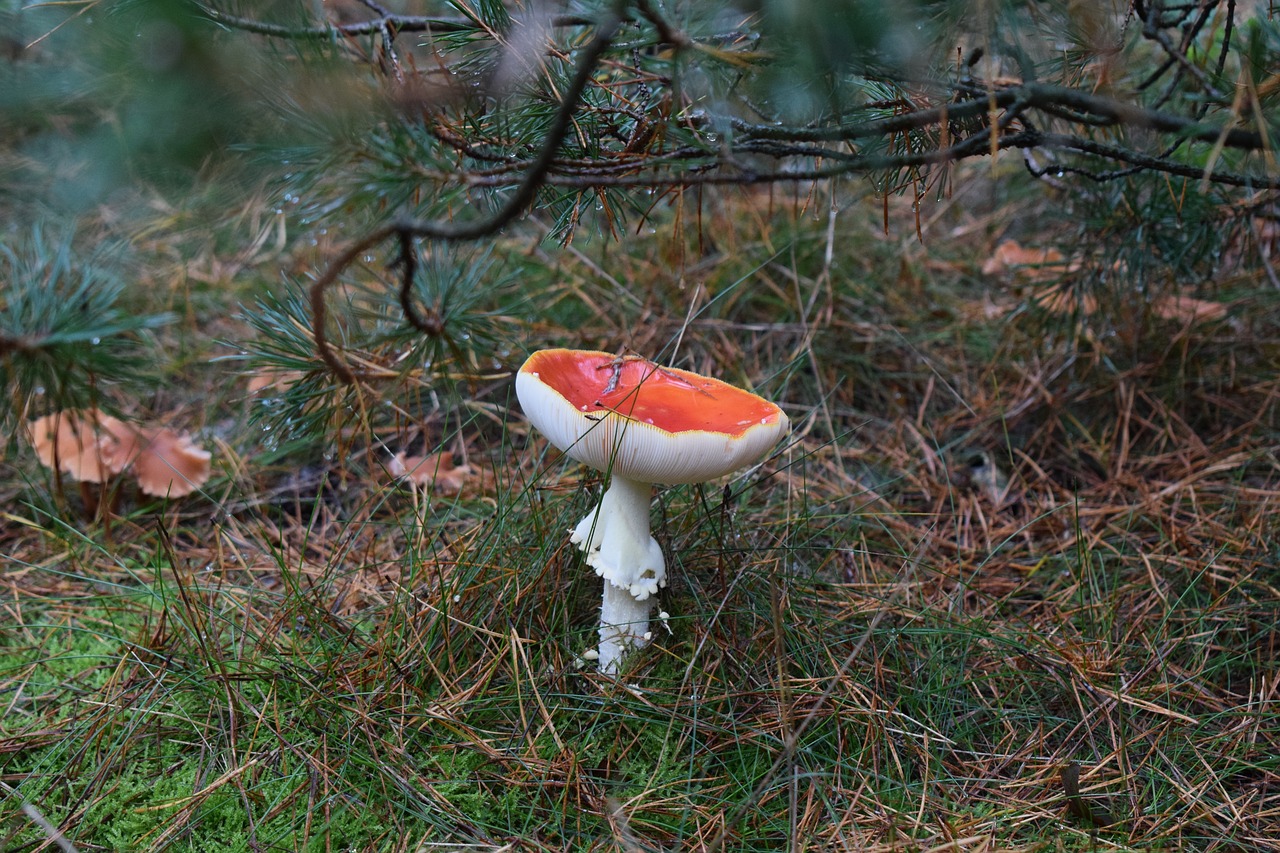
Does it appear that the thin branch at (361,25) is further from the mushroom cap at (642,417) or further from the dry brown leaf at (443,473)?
the dry brown leaf at (443,473)

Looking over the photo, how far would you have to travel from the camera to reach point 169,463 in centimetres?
271

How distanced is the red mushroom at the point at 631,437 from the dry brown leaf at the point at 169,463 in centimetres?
149

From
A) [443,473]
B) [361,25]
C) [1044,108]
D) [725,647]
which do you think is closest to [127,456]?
[443,473]

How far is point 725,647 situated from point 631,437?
62 cm

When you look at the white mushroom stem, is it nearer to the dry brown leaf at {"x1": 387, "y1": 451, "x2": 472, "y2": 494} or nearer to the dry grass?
the dry grass

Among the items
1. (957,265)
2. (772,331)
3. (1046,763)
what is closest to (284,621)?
(1046,763)

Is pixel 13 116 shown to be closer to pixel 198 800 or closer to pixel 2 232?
pixel 198 800

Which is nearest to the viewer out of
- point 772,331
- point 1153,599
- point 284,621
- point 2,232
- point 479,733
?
point 479,733

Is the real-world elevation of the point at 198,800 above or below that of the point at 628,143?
below

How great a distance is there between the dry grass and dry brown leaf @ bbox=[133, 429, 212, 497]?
90 mm

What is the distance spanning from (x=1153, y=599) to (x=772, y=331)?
1.67 meters

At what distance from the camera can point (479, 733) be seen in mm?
1785

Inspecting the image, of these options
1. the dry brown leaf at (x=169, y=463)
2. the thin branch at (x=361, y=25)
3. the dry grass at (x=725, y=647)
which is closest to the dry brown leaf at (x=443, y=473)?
the dry grass at (x=725, y=647)

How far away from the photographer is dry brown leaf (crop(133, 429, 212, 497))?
8.88 feet
